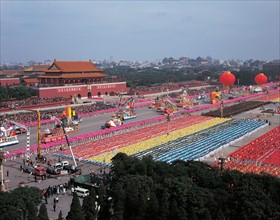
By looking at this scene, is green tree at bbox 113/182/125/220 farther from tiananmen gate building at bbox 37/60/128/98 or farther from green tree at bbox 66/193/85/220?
tiananmen gate building at bbox 37/60/128/98

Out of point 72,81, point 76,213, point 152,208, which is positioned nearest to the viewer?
point 76,213

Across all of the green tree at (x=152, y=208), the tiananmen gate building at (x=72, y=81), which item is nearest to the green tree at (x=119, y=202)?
the green tree at (x=152, y=208)

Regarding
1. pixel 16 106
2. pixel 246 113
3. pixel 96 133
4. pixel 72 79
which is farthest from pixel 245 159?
pixel 72 79

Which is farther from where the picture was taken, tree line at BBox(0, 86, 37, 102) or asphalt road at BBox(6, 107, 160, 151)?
tree line at BBox(0, 86, 37, 102)

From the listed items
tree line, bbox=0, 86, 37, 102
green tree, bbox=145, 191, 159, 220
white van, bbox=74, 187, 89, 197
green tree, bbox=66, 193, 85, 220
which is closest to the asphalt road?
white van, bbox=74, 187, 89, 197

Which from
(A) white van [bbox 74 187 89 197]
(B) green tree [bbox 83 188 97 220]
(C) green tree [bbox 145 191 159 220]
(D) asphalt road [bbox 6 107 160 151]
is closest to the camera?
(B) green tree [bbox 83 188 97 220]

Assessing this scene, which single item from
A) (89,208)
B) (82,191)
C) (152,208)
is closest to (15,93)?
(82,191)

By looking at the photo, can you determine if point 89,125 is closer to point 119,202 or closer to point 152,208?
point 119,202

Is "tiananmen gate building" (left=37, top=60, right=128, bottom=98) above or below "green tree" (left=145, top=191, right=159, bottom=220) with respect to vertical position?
above
